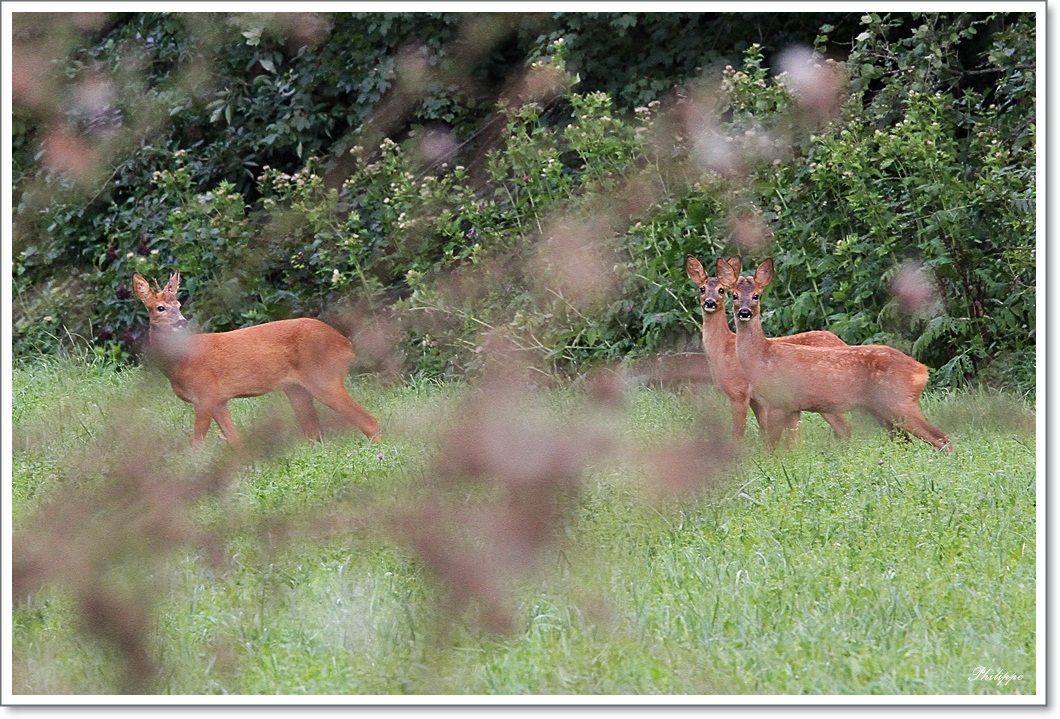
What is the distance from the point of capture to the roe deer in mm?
5617

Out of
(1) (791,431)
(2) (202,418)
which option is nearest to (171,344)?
(2) (202,418)

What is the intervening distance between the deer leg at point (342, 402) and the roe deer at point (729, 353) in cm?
145

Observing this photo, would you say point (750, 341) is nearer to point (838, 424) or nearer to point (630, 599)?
point (838, 424)

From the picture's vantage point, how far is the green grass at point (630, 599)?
283cm

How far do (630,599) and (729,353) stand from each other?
240cm

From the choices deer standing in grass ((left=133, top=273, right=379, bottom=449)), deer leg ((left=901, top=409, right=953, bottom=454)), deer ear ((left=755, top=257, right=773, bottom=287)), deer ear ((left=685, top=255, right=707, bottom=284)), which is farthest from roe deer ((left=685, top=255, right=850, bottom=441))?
deer standing in grass ((left=133, top=273, right=379, bottom=449))

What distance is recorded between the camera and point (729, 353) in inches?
226

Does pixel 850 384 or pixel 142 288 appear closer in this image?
pixel 850 384

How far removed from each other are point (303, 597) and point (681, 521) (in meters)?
1.07

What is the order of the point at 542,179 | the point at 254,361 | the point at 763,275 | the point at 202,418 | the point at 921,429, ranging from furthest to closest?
1. the point at 542,179
2. the point at 254,361
3. the point at 763,275
4. the point at 202,418
5. the point at 921,429

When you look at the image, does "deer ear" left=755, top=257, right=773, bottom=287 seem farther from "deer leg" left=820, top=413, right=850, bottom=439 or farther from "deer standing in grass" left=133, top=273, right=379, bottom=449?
"deer standing in grass" left=133, top=273, right=379, bottom=449

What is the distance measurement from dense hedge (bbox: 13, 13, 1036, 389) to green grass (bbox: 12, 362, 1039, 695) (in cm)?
257

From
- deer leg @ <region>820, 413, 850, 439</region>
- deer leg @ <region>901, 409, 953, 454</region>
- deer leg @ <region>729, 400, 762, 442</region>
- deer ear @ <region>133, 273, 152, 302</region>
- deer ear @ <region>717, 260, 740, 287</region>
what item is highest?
deer ear @ <region>133, 273, 152, 302</region>
